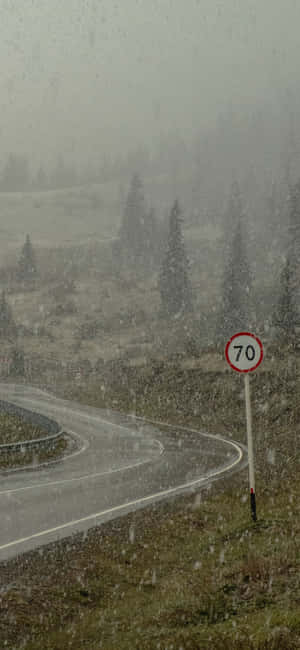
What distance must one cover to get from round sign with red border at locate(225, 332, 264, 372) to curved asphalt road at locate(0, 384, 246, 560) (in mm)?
4376

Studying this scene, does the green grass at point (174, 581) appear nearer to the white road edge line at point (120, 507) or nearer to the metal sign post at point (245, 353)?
the white road edge line at point (120, 507)

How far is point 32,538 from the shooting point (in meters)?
10.5

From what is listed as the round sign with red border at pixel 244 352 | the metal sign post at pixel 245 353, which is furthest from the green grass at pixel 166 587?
the round sign with red border at pixel 244 352

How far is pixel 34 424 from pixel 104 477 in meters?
12.4

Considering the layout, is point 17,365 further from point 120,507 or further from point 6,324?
point 120,507

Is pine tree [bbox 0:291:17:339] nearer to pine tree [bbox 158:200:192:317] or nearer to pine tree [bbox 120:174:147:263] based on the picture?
pine tree [bbox 158:200:192:317]

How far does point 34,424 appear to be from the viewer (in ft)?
94.6

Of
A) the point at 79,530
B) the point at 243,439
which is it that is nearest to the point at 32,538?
the point at 79,530

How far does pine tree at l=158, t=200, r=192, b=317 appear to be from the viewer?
75.1 metres

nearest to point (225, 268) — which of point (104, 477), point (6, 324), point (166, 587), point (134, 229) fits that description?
point (6, 324)

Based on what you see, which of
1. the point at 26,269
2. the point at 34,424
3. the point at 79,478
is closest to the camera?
the point at 79,478

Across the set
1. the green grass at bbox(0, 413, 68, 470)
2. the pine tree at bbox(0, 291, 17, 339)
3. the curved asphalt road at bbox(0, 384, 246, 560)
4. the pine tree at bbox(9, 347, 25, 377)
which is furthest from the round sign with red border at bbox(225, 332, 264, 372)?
the pine tree at bbox(0, 291, 17, 339)

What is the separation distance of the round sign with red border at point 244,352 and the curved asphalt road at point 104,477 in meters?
4.38

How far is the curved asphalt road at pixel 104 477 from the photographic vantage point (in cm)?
1161
